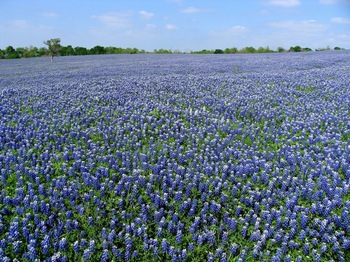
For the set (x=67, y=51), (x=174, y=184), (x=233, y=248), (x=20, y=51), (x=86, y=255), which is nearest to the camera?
(x=86, y=255)

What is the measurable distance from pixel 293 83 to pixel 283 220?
9.66 m

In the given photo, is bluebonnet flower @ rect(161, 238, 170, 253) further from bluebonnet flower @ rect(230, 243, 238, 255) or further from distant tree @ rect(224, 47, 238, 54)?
distant tree @ rect(224, 47, 238, 54)

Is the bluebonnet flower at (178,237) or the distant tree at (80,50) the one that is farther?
the distant tree at (80,50)

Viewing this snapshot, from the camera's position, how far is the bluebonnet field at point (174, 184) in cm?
383

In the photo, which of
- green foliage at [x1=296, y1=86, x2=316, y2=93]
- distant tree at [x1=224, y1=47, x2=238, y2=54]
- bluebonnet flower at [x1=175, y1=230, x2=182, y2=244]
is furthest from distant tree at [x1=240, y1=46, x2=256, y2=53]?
bluebonnet flower at [x1=175, y1=230, x2=182, y2=244]

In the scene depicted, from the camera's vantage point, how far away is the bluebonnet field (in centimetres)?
383

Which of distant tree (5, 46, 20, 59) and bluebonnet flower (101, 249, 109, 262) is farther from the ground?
distant tree (5, 46, 20, 59)

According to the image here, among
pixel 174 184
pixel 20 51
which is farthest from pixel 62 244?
pixel 20 51

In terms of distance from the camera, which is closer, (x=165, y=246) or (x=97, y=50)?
(x=165, y=246)

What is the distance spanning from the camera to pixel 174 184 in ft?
15.9

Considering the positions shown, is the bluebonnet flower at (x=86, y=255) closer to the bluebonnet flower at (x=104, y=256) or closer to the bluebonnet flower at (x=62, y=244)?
the bluebonnet flower at (x=104, y=256)

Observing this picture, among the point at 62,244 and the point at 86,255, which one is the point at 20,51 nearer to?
the point at 62,244

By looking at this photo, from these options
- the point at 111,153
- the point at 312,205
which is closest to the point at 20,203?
the point at 111,153

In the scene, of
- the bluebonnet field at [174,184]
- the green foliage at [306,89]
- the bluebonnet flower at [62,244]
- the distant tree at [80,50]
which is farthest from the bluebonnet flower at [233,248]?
the distant tree at [80,50]
